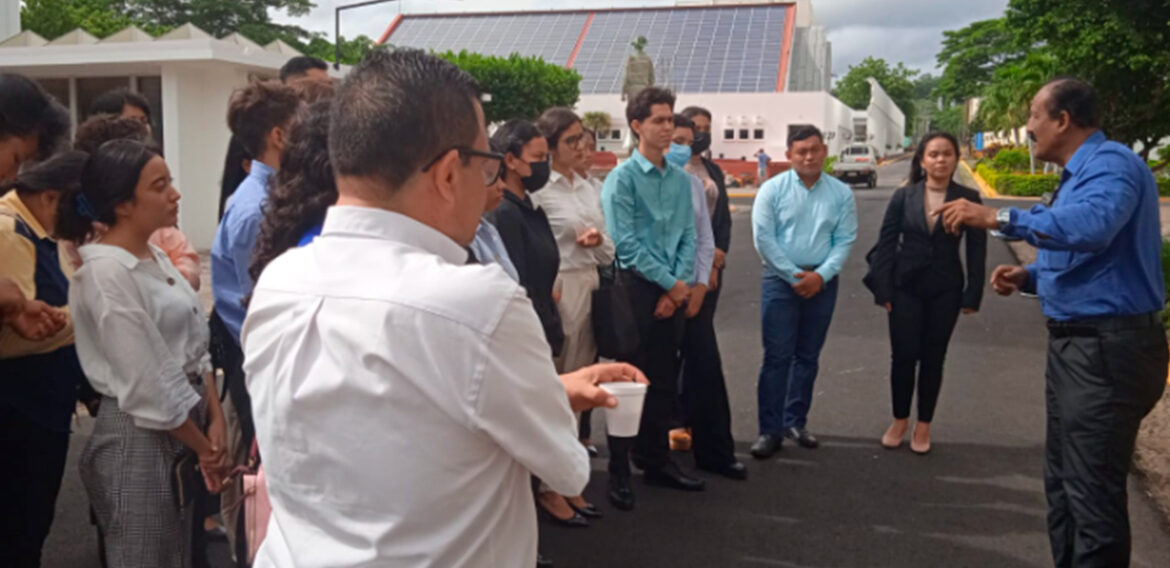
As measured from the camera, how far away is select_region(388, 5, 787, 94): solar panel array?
5347 centimetres

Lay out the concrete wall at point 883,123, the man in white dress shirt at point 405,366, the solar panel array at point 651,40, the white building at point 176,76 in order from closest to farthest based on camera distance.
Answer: the man in white dress shirt at point 405,366, the white building at point 176,76, the solar panel array at point 651,40, the concrete wall at point 883,123

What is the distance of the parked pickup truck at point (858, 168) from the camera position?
121ft

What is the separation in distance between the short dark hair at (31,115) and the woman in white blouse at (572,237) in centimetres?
216

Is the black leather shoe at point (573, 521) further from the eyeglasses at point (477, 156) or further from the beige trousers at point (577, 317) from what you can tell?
the eyeglasses at point (477, 156)

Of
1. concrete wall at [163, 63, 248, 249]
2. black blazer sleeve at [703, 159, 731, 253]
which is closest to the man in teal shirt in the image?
black blazer sleeve at [703, 159, 731, 253]

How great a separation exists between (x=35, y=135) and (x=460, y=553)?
9.33 ft

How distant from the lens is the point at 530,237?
420 cm

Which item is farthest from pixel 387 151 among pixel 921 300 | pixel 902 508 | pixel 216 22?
pixel 216 22

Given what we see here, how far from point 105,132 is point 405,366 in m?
3.46

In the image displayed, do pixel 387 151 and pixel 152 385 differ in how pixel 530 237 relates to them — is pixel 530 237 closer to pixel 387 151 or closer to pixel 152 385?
pixel 152 385

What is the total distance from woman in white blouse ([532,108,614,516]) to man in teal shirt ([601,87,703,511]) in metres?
0.17

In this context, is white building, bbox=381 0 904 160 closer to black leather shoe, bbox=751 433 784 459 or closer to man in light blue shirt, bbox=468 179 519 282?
black leather shoe, bbox=751 433 784 459

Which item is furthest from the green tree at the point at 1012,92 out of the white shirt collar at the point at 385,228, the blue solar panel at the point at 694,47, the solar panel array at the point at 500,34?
the solar panel array at the point at 500,34

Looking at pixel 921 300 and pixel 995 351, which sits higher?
pixel 921 300
